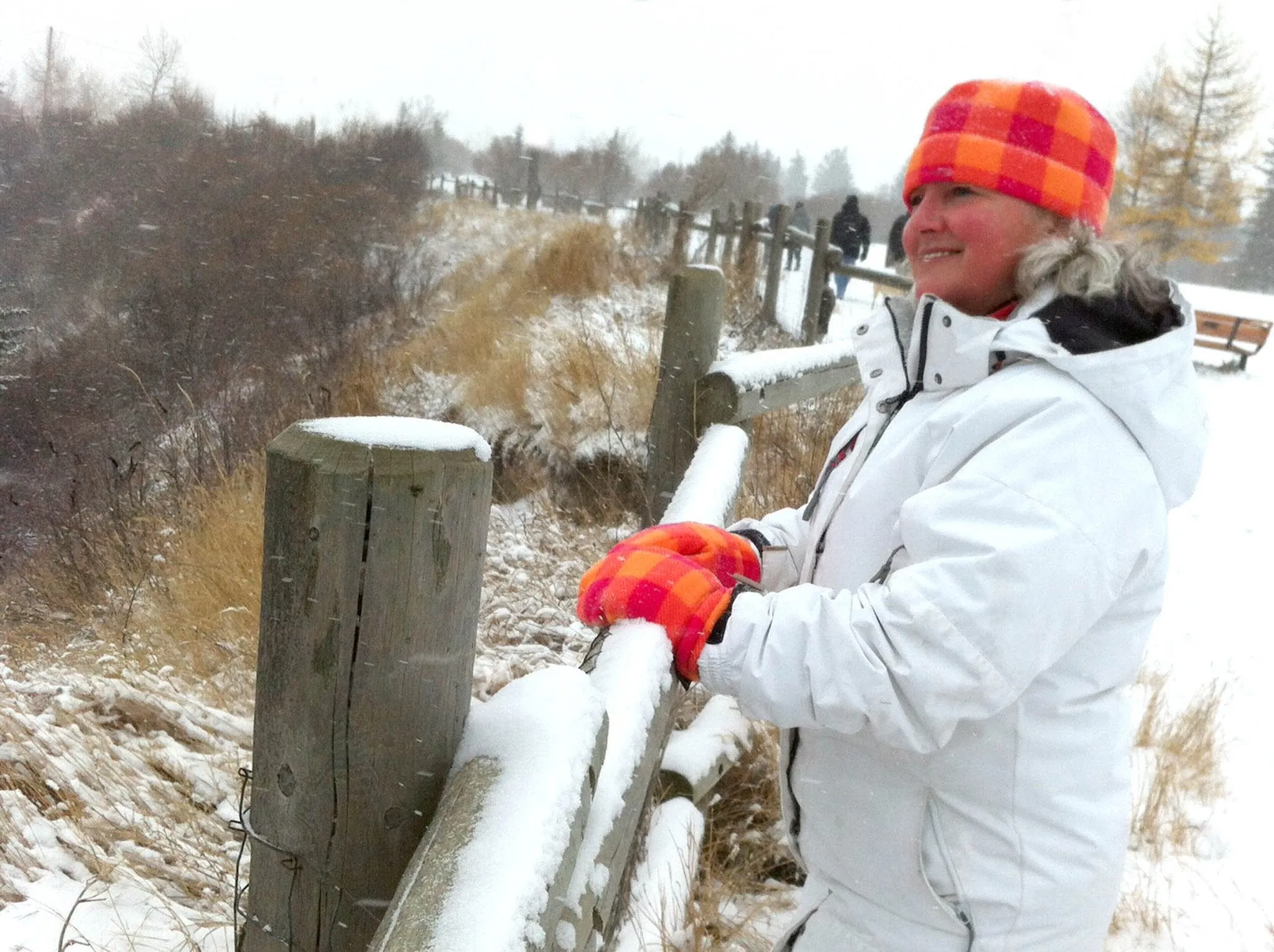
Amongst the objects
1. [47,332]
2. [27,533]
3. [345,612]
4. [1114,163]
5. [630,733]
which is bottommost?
[27,533]

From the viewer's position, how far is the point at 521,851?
854mm

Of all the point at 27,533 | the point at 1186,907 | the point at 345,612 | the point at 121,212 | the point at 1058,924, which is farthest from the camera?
the point at 121,212

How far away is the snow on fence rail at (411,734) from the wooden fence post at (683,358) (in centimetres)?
192

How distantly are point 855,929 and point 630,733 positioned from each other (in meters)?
0.47

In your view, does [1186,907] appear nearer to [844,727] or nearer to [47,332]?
[844,727]

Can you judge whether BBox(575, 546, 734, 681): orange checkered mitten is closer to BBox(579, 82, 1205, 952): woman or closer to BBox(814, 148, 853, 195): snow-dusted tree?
BBox(579, 82, 1205, 952): woman

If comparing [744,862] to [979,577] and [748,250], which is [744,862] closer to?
[979,577]

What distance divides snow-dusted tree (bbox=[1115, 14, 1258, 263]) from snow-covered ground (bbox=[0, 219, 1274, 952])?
14.4m

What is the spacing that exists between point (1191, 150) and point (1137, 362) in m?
22.6

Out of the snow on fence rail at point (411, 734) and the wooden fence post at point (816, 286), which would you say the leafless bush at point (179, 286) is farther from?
the snow on fence rail at point (411, 734)

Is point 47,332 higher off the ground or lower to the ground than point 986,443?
lower

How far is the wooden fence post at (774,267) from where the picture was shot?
9.88 m

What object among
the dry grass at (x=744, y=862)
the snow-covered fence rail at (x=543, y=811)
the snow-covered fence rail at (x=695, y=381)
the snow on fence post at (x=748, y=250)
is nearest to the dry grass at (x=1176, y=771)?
the dry grass at (x=744, y=862)

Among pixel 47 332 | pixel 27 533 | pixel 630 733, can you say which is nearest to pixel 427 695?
pixel 630 733
